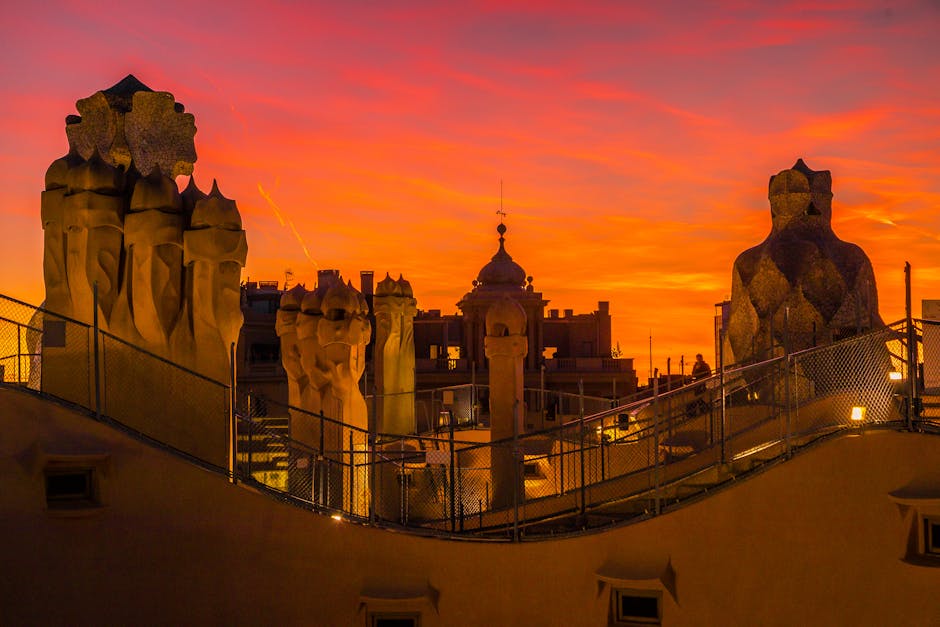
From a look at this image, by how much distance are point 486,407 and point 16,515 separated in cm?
3095

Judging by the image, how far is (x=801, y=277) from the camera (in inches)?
914

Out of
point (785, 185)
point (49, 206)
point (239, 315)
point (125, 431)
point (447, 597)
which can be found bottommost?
point (447, 597)

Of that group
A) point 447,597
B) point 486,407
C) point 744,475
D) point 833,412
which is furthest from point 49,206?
point 486,407

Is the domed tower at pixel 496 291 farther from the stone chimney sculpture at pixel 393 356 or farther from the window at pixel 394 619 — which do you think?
the window at pixel 394 619

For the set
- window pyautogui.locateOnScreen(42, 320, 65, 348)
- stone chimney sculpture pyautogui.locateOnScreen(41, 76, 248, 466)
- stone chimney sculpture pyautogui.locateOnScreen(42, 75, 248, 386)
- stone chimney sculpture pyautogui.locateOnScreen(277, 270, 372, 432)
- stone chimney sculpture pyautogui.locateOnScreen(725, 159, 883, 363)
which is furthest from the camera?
stone chimney sculpture pyautogui.locateOnScreen(725, 159, 883, 363)

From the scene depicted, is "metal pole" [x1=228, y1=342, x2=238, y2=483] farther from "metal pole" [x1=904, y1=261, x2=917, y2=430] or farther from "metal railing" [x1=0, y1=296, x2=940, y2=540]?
"metal pole" [x1=904, y1=261, x2=917, y2=430]

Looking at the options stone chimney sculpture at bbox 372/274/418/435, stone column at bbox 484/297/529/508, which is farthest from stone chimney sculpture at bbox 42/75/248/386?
stone chimney sculpture at bbox 372/274/418/435

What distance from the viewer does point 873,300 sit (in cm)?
2330

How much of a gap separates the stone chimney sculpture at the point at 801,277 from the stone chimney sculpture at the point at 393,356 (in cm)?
772

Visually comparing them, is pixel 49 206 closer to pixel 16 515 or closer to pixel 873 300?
pixel 16 515

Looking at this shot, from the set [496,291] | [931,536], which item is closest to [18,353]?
[931,536]

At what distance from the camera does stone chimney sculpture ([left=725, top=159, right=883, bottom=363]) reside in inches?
902

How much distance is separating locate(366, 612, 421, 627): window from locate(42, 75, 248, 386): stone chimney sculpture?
3906 mm

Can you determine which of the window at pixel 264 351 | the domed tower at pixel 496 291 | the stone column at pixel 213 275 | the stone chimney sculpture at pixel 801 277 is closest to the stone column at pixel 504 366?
the stone column at pixel 213 275
